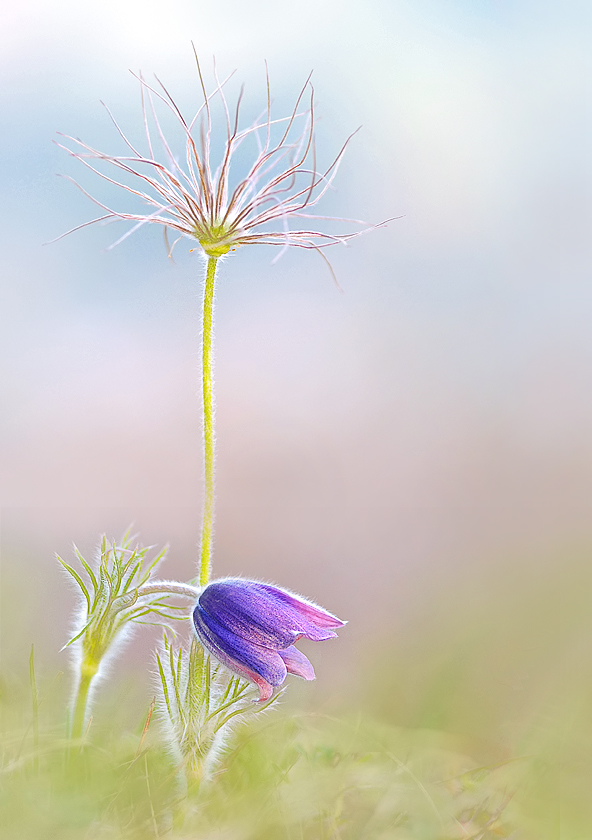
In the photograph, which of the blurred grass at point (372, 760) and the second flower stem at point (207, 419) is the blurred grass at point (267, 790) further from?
the second flower stem at point (207, 419)

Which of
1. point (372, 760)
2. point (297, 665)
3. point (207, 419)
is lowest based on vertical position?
point (372, 760)

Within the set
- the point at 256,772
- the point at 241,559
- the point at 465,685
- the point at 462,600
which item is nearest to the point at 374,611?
the point at 462,600

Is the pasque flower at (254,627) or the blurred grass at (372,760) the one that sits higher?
the pasque flower at (254,627)

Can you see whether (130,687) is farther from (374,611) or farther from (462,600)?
(374,611)

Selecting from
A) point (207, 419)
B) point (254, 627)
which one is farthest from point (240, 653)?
point (207, 419)

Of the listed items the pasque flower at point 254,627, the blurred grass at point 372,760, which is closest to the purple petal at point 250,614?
the pasque flower at point 254,627

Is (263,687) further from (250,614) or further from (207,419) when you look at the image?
(207,419)

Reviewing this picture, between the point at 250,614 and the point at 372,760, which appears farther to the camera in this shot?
the point at 372,760

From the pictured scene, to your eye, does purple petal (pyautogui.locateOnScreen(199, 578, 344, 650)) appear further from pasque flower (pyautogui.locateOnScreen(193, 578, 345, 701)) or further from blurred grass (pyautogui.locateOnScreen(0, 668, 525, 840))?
blurred grass (pyautogui.locateOnScreen(0, 668, 525, 840))
